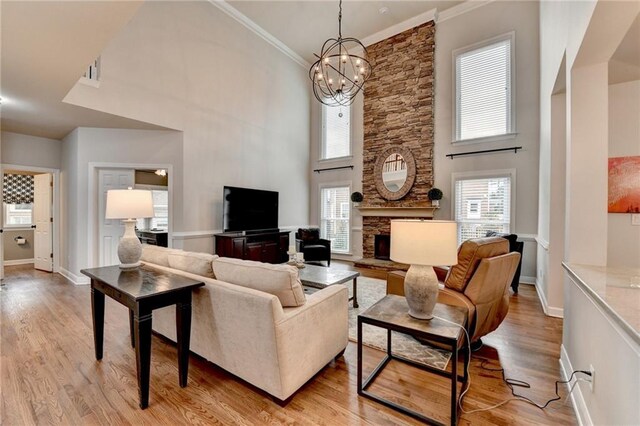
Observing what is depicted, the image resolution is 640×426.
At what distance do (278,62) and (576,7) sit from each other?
238 inches

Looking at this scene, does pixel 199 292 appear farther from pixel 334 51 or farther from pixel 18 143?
pixel 334 51

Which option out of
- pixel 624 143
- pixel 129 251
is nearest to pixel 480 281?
pixel 624 143

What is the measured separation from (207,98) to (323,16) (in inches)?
120

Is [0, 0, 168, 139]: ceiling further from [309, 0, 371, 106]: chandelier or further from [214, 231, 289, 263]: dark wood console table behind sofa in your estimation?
[214, 231, 289, 263]: dark wood console table behind sofa

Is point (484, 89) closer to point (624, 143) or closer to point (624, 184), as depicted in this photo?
point (624, 143)

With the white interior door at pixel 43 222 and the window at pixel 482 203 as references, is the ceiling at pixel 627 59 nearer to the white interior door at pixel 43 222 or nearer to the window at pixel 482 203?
the window at pixel 482 203

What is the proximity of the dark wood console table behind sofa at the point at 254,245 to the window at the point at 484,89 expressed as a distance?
437cm

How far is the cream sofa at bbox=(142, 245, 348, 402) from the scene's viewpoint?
1.68 metres

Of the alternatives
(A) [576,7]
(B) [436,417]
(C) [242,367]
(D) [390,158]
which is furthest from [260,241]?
(A) [576,7]

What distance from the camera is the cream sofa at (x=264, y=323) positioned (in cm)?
168

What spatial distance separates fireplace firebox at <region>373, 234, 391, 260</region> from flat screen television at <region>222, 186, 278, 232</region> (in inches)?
93.7

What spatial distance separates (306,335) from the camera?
185 cm

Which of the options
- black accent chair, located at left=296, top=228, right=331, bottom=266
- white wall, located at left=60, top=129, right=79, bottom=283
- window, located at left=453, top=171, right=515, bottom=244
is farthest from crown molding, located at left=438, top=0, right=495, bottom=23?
white wall, located at left=60, top=129, right=79, bottom=283

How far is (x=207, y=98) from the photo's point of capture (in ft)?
17.3
